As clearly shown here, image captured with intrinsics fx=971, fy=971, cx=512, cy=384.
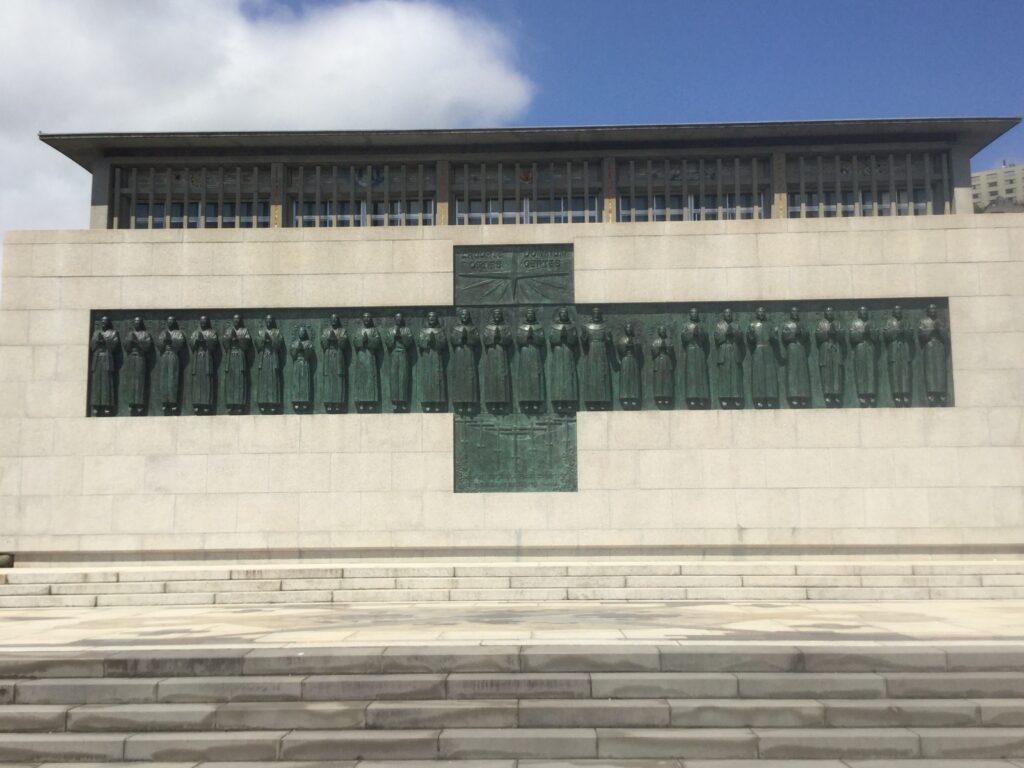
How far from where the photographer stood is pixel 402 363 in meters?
16.3

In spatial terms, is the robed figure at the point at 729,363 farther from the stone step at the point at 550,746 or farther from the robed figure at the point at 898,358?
the stone step at the point at 550,746

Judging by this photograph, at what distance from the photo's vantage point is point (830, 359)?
16188 mm

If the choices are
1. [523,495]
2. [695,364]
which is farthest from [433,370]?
[695,364]

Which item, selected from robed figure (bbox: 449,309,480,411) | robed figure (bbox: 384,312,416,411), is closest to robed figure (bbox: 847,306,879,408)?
robed figure (bbox: 449,309,480,411)

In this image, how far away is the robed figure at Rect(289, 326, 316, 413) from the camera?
642 inches

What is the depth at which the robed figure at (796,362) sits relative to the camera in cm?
1612

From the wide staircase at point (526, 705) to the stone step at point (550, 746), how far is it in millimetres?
12

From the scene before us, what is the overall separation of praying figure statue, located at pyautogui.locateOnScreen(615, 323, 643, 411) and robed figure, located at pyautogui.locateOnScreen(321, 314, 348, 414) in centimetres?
465

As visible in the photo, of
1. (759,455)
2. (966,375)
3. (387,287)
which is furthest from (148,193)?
(966,375)

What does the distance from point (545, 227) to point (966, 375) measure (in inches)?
293

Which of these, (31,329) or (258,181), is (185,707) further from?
(258,181)

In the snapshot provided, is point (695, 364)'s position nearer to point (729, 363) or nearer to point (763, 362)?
point (729, 363)

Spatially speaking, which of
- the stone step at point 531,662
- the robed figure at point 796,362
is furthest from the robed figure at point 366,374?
the stone step at point 531,662

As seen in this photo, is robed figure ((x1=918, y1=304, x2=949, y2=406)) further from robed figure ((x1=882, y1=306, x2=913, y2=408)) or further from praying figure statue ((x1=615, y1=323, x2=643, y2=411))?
praying figure statue ((x1=615, y1=323, x2=643, y2=411))
